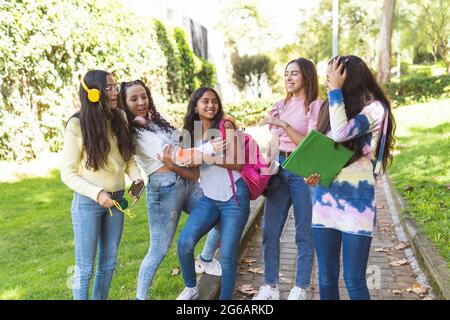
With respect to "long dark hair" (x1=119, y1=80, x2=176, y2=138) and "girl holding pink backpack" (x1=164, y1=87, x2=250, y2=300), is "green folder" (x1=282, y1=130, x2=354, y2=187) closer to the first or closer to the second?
"girl holding pink backpack" (x1=164, y1=87, x2=250, y2=300)

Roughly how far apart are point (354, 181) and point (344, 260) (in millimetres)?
485

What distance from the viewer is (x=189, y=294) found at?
3.65 metres

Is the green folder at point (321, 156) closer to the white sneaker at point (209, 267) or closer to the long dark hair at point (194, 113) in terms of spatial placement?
the long dark hair at point (194, 113)

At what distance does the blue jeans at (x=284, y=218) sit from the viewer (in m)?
3.56

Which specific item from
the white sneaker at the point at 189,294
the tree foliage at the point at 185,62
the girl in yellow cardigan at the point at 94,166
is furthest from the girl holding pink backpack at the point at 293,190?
the tree foliage at the point at 185,62

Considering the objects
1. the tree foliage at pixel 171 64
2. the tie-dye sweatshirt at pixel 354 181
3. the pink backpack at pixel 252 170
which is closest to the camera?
the tie-dye sweatshirt at pixel 354 181

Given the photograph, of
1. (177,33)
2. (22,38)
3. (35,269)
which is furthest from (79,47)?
(177,33)

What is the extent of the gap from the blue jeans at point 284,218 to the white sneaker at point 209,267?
57 cm

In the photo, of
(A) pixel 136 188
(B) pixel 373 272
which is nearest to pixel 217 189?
(A) pixel 136 188

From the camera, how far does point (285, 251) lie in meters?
5.23

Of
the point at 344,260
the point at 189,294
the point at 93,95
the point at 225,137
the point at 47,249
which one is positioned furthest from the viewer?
the point at 47,249

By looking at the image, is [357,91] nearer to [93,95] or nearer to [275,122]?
[275,122]
